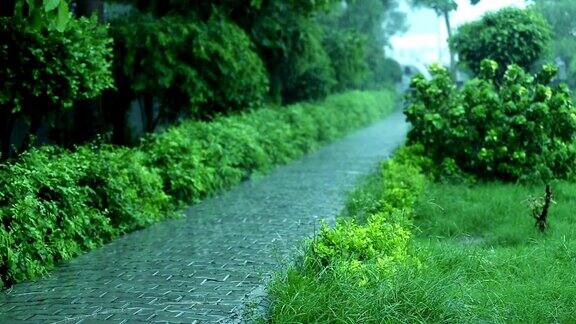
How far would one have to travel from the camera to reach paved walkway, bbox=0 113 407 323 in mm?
6160

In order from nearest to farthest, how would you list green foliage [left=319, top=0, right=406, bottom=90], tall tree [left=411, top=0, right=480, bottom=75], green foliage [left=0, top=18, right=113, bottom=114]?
green foliage [left=0, top=18, right=113, bottom=114]
tall tree [left=411, top=0, right=480, bottom=75]
green foliage [left=319, top=0, right=406, bottom=90]

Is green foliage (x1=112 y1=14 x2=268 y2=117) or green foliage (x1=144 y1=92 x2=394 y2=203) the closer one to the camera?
green foliage (x1=144 y1=92 x2=394 y2=203)

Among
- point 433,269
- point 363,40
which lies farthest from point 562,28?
point 363,40

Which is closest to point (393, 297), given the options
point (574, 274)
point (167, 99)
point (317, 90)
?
point (574, 274)

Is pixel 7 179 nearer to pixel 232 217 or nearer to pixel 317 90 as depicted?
pixel 232 217

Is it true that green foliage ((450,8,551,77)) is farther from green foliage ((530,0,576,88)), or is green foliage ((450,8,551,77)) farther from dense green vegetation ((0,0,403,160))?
dense green vegetation ((0,0,403,160))

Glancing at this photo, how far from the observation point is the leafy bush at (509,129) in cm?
1194

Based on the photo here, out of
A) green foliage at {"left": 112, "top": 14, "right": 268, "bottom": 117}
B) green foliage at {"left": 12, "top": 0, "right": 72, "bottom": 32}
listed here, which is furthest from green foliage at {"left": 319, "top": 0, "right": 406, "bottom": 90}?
green foliage at {"left": 12, "top": 0, "right": 72, "bottom": 32}

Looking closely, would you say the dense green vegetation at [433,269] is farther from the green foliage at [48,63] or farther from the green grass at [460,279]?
the green foliage at [48,63]

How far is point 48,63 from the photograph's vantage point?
401 inches

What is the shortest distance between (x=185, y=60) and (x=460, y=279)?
10.2 m

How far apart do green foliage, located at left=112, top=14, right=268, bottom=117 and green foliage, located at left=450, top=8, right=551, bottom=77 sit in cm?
458

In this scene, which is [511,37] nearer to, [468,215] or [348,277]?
[468,215]

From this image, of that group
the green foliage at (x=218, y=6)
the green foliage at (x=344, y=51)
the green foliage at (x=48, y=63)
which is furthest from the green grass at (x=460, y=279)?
the green foliage at (x=344, y=51)
